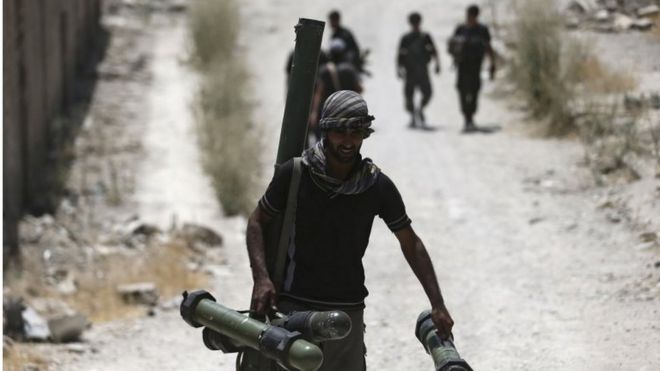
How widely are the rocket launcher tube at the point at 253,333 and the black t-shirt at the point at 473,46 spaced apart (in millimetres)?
10690

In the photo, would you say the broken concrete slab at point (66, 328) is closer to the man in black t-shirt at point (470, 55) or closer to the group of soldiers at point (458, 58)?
the group of soldiers at point (458, 58)

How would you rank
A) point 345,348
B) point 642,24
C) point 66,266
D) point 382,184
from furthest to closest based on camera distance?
1. point 642,24
2. point 66,266
3. point 345,348
4. point 382,184

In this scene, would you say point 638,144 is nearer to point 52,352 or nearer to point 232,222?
point 232,222

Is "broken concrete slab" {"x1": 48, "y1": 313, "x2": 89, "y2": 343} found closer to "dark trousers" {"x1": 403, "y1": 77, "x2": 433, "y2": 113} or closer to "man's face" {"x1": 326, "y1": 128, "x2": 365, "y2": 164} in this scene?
"man's face" {"x1": 326, "y1": 128, "x2": 365, "y2": 164}

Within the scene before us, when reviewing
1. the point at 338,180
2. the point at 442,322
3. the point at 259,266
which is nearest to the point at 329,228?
the point at 338,180

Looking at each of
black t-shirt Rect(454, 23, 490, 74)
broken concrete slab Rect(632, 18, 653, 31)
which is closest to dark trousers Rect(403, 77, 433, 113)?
black t-shirt Rect(454, 23, 490, 74)

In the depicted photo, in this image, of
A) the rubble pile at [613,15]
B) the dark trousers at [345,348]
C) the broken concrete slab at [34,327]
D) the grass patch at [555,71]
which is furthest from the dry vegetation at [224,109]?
the dark trousers at [345,348]

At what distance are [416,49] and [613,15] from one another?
360cm

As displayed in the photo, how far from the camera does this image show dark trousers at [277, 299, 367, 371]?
15.1 feet

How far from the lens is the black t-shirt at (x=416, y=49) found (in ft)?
49.7

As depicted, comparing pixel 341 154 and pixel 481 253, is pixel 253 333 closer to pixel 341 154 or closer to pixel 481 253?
pixel 341 154

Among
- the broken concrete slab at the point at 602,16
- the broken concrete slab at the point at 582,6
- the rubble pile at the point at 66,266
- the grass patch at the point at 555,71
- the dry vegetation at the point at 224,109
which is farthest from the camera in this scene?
the broken concrete slab at the point at 582,6

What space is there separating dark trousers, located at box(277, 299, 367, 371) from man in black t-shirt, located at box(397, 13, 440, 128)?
10547mm

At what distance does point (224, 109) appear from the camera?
55.9 feet
